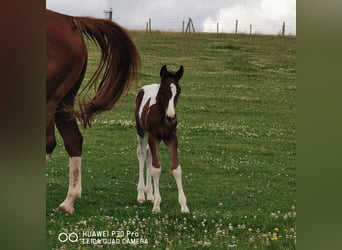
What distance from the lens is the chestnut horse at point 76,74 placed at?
721 centimetres

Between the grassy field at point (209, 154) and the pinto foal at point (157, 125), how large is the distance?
0.32 ft

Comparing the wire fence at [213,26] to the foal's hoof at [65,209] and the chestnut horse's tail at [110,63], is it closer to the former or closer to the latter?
the chestnut horse's tail at [110,63]

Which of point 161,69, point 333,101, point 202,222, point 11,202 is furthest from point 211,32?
point 11,202

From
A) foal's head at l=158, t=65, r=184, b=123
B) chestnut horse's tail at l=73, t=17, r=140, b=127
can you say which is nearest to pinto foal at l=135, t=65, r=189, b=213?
foal's head at l=158, t=65, r=184, b=123

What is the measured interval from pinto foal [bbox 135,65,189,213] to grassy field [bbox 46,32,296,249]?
3.8 inches

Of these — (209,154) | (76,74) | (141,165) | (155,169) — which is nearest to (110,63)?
(76,74)

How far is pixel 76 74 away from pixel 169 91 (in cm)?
102

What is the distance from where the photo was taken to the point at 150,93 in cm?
721

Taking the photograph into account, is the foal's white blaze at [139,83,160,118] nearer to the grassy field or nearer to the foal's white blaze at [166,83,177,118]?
the grassy field

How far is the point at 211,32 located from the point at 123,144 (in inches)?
56.6

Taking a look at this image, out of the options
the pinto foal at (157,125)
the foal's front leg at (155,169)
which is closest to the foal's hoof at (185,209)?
the pinto foal at (157,125)

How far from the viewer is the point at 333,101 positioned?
7113 millimetres

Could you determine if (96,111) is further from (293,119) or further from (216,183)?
(293,119)

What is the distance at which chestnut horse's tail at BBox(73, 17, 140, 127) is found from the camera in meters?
7.30
